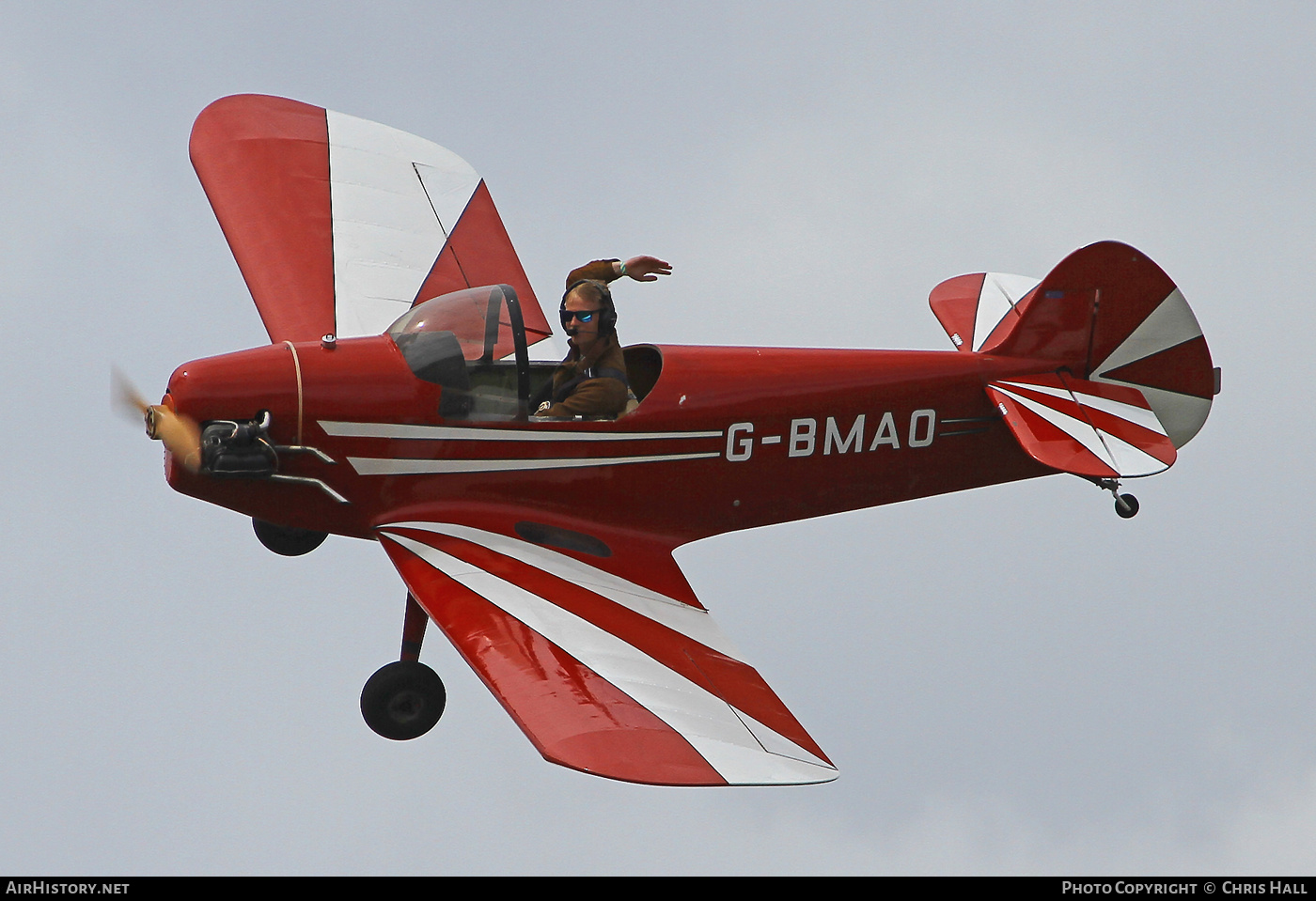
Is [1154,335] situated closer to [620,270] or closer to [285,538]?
[620,270]

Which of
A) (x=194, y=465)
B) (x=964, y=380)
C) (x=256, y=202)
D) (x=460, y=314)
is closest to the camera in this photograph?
(x=194, y=465)

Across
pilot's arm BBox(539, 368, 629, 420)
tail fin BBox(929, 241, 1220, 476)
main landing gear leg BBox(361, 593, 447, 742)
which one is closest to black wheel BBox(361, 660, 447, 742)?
main landing gear leg BBox(361, 593, 447, 742)

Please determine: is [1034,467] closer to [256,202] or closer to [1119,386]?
[1119,386]

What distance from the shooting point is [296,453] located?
387 inches

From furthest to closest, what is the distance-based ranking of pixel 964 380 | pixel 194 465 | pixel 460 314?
pixel 964 380
pixel 460 314
pixel 194 465

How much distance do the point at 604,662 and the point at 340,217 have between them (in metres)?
4.49

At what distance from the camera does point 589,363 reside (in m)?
10.6

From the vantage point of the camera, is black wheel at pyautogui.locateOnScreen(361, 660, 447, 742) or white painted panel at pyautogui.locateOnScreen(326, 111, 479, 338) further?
white painted panel at pyautogui.locateOnScreen(326, 111, 479, 338)

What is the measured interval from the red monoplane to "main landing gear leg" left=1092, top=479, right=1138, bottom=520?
3 cm

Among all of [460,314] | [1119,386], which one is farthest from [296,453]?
[1119,386]

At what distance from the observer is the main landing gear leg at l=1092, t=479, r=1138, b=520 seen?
35.9 ft

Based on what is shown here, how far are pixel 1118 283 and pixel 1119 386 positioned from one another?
2.14 ft

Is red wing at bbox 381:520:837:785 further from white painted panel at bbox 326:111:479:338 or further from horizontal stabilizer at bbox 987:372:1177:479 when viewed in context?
horizontal stabilizer at bbox 987:372:1177:479

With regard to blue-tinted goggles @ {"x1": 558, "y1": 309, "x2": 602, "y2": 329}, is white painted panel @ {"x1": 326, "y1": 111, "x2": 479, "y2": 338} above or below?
above
